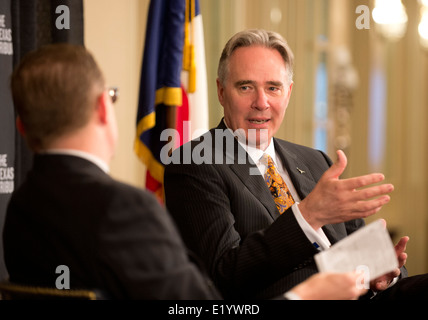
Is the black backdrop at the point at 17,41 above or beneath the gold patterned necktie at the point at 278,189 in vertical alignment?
above

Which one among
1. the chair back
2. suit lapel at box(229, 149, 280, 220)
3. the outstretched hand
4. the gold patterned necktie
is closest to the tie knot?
the gold patterned necktie

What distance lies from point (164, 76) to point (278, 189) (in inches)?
58.6

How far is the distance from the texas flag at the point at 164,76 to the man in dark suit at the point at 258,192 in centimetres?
107

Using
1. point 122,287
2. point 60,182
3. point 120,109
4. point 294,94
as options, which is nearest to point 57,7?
point 120,109

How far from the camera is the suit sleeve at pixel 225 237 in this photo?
1674mm

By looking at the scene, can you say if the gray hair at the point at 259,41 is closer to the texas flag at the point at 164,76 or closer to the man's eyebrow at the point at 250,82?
the man's eyebrow at the point at 250,82

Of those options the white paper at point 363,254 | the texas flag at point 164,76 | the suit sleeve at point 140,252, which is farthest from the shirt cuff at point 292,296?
the texas flag at point 164,76

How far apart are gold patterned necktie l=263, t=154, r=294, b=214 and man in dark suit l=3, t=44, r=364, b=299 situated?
30.0 inches

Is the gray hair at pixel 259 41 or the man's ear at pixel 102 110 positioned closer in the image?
the man's ear at pixel 102 110

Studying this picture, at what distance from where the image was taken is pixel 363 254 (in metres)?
1.48

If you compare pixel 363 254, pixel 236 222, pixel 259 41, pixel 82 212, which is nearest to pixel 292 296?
pixel 363 254

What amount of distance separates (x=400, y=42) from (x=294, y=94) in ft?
10.4

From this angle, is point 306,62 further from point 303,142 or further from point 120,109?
point 120,109

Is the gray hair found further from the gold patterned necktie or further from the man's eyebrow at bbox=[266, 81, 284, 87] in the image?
the gold patterned necktie
